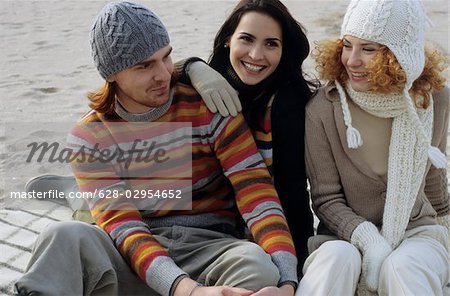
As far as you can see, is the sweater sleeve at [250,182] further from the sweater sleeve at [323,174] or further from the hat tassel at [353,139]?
the hat tassel at [353,139]

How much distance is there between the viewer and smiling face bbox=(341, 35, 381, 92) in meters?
3.02

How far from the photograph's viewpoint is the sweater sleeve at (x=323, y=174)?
10.2 ft

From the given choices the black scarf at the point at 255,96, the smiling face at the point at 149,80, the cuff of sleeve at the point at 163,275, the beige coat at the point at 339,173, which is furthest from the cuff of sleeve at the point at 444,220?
the smiling face at the point at 149,80

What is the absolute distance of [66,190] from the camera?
4.24 m

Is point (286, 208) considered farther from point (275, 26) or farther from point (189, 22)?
point (189, 22)

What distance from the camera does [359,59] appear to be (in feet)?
9.93

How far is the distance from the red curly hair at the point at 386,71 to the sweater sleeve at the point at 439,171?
8cm

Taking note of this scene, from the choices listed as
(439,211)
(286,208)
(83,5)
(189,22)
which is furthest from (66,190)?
(83,5)

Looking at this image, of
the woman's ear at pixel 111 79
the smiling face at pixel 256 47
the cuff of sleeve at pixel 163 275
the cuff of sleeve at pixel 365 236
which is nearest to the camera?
the cuff of sleeve at pixel 163 275

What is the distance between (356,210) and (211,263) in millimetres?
700

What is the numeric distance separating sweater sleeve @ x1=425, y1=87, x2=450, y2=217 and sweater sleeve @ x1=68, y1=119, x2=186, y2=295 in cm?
129

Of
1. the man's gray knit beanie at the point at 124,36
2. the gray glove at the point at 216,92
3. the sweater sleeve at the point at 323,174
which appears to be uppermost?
the man's gray knit beanie at the point at 124,36

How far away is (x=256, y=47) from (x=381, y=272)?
115 centimetres

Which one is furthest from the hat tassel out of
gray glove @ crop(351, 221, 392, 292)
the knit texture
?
gray glove @ crop(351, 221, 392, 292)
